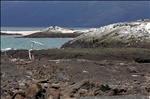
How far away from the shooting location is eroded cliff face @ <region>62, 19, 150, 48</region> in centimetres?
3553

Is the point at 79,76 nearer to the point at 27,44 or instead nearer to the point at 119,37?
the point at 119,37

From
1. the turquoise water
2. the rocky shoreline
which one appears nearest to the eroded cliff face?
the rocky shoreline

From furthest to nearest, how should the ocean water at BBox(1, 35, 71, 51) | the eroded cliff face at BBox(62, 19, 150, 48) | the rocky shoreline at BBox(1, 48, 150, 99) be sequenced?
1. the ocean water at BBox(1, 35, 71, 51)
2. the eroded cliff face at BBox(62, 19, 150, 48)
3. the rocky shoreline at BBox(1, 48, 150, 99)

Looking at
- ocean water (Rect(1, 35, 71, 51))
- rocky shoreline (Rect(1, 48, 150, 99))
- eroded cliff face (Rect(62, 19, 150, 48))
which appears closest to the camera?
rocky shoreline (Rect(1, 48, 150, 99))

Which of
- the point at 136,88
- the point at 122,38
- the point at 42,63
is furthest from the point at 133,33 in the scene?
the point at 136,88

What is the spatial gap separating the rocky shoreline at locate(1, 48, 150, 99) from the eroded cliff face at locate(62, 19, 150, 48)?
18.0ft

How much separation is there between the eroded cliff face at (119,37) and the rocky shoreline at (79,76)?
548cm

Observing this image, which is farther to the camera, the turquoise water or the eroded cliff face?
the turquoise water

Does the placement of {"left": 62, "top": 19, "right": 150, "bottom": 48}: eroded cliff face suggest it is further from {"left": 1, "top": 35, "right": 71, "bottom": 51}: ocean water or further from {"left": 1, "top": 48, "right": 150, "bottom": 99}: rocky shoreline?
{"left": 1, "top": 35, "right": 71, "bottom": 51}: ocean water

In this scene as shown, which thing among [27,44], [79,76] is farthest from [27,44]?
[79,76]

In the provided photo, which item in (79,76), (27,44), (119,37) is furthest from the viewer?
(27,44)

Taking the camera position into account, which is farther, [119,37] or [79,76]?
[119,37]

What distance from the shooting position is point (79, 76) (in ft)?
68.9

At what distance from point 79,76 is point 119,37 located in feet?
56.2
